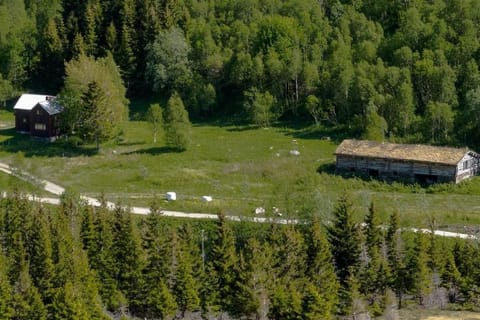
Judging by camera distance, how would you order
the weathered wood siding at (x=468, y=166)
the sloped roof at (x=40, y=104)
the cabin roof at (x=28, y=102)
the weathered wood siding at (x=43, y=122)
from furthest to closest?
the cabin roof at (x=28, y=102) < the sloped roof at (x=40, y=104) < the weathered wood siding at (x=43, y=122) < the weathered wood siding at (x=468, y=166)

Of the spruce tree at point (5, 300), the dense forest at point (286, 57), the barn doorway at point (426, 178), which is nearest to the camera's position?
the spruce tree at point (5, 300)

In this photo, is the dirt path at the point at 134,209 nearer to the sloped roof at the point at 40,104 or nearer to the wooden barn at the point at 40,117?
the wooden barn at the point at 40,117

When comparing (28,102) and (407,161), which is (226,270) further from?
(28,102)

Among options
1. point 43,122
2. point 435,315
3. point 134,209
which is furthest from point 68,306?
point 43,122

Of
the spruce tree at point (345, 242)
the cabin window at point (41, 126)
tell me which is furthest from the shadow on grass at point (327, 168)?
the cabin window at point (41, 126)

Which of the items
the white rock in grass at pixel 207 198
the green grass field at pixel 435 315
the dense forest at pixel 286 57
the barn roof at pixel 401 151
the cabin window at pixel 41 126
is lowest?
the green grass field at pixel 435 315

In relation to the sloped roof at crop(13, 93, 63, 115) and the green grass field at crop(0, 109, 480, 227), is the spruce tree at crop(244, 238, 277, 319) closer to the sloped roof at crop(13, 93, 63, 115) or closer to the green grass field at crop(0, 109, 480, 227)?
the green grass field at crop(0, 109, 480, 227)
